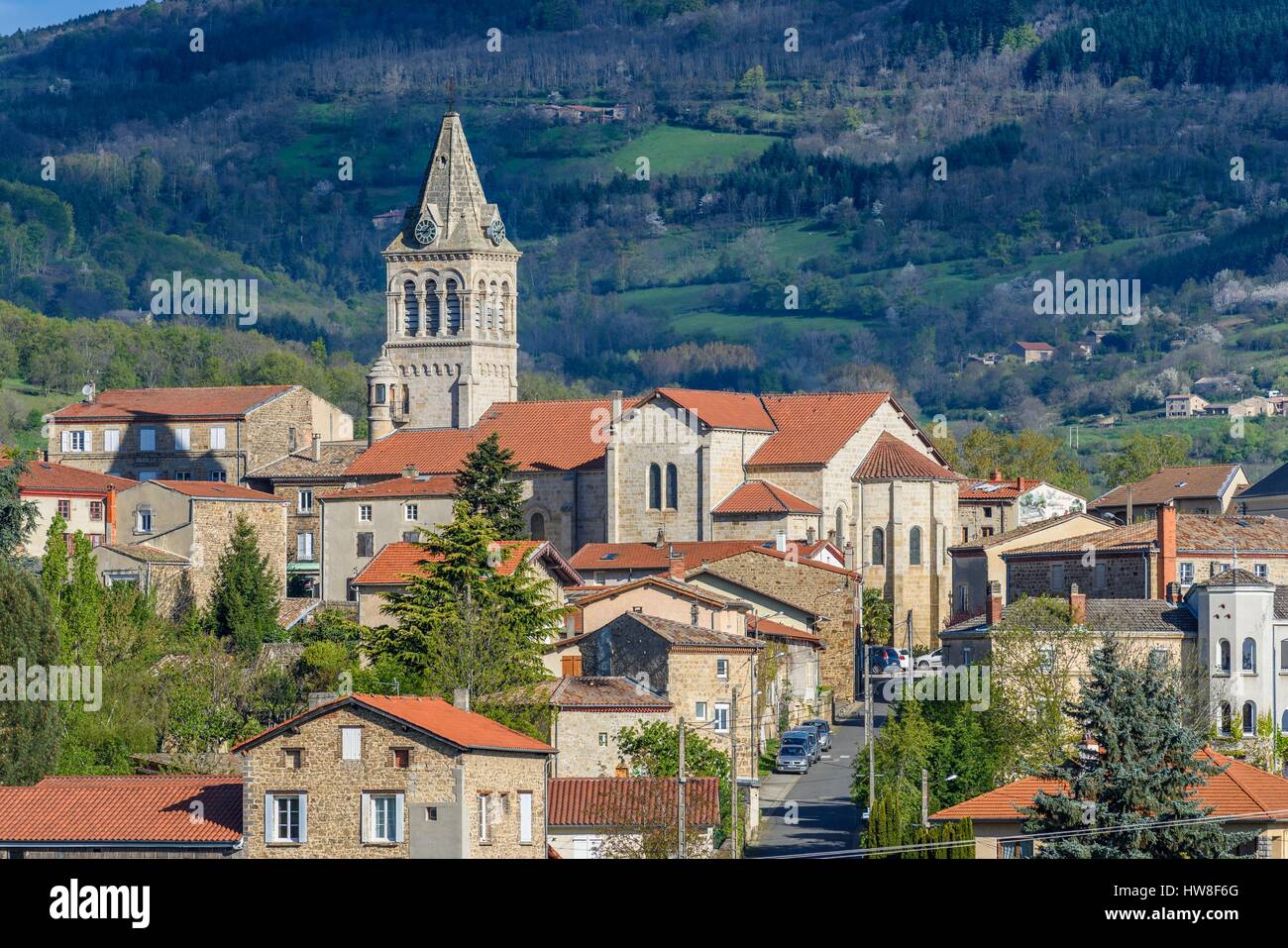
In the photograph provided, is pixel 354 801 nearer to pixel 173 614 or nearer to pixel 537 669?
pixel 537 669

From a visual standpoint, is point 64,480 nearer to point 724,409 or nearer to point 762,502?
point 762,502

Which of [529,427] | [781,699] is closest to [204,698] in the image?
[781,699]

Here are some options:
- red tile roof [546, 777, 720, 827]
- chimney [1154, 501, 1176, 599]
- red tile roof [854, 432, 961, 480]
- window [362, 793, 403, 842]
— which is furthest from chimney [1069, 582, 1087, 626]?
red tile roof [854, 432, 961, 480]

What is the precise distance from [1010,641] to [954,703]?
2.73 m

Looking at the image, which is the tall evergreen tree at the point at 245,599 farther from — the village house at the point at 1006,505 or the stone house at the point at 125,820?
the village house at the point at 1006,505

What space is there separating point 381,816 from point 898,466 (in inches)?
2379

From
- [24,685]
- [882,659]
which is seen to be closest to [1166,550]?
[882,659]

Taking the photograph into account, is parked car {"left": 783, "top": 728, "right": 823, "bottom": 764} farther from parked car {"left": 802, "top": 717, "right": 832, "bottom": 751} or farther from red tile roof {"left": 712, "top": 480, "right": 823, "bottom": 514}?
red tile roof {"left": 712, "top": 480, "right": 823, "bottom": 514}

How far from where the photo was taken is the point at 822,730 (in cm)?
7344

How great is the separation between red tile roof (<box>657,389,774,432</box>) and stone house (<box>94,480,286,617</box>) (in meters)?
16.7

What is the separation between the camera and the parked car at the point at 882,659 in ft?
289

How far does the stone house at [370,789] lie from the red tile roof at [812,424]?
57549 millimetres

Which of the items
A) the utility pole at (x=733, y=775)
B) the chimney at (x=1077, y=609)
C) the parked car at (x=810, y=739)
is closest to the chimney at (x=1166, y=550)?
the chimney at (x=1077, y=609)

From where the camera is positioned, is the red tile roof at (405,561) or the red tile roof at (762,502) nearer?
the red tile roof at (405,561)
